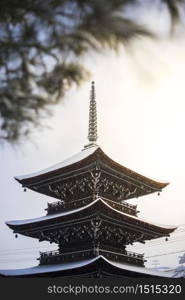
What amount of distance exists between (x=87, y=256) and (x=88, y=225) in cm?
175

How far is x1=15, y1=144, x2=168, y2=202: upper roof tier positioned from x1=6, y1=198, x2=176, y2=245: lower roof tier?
5.50ft

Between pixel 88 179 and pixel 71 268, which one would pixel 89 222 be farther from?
pixel 71 268

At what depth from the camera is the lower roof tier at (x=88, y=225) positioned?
74.8 ft

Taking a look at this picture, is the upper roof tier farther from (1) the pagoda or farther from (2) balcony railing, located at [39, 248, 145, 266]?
(2) balcony railing, located at [39, 248, 145, 266]

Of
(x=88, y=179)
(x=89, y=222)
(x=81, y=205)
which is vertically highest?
(x=88, y=179)

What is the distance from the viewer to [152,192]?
28.5m

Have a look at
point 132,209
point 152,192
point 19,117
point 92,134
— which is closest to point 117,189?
point 132,209

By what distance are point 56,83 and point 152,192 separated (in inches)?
923

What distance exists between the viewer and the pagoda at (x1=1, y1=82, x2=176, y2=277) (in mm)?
22578

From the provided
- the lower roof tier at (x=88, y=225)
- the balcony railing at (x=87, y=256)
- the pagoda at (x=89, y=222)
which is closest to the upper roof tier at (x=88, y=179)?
the pagoda at (x=89, y=222)

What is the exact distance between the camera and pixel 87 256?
2273cm

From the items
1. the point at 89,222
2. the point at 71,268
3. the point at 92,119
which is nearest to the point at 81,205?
the point at 89,222

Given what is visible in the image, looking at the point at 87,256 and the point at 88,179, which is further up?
the point at 88,179

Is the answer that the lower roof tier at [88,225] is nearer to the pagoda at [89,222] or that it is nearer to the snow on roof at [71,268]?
the pagoda at [89,222]
